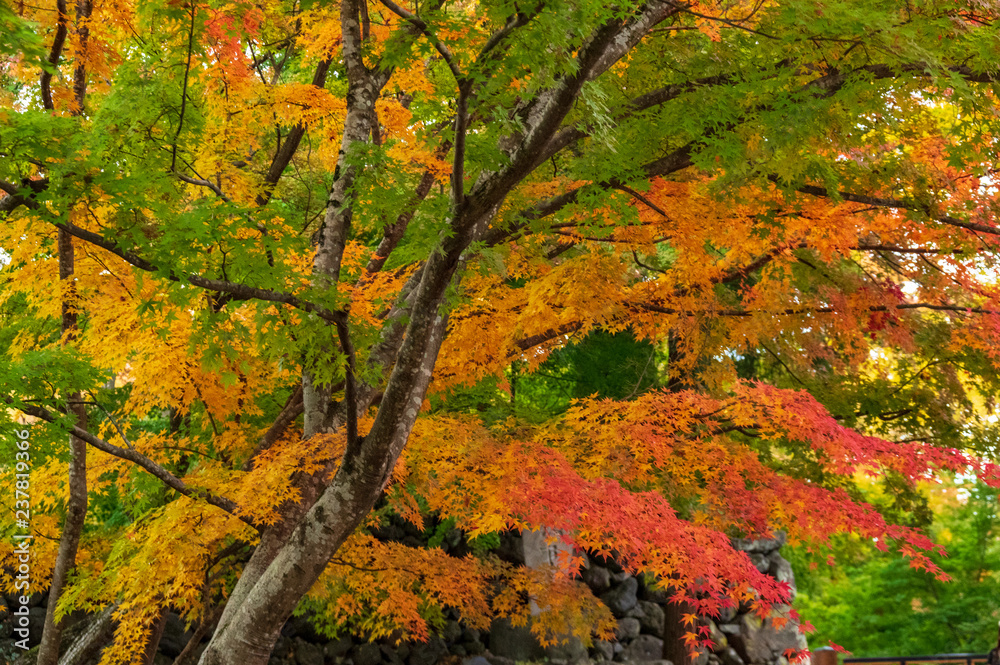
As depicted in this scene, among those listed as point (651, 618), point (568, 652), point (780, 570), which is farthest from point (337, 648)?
point (780, 570)

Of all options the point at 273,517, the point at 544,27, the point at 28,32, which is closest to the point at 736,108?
the point at 544,27

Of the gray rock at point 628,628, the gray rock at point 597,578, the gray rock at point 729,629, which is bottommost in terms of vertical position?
the gray rock at point 729,629

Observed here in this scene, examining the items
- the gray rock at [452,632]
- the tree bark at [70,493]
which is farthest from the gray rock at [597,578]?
the tree bark at [70,493]

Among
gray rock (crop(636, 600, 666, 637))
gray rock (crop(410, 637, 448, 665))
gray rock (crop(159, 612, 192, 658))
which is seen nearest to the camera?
gray rock (crop(159, 612, 192, 658))

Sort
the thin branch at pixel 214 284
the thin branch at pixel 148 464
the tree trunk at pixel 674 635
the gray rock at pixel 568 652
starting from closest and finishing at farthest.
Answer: the thin branch at pixel 214 284
the thin branch at pixel 148 464
the tree trunk at pixel 674 635
the gray rock at pixel 568 652

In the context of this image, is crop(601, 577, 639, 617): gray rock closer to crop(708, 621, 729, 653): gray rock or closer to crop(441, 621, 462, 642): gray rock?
crop(708, 621, 729, 653): gray rock

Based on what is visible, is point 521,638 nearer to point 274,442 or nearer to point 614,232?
point 274,442

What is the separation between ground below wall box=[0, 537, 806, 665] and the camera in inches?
408

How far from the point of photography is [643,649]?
12156 mm

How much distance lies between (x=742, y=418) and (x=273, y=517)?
3809 mm

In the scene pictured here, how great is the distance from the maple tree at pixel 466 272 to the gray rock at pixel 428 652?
319 centimetres

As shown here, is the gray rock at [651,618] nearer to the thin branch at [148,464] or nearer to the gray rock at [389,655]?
the gray rock at [389,655]

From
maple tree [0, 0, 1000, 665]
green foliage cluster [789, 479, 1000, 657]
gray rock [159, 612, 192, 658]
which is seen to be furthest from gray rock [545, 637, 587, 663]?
gray rock [159, 612, 192, 658]

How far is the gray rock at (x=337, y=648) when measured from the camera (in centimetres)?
1081
